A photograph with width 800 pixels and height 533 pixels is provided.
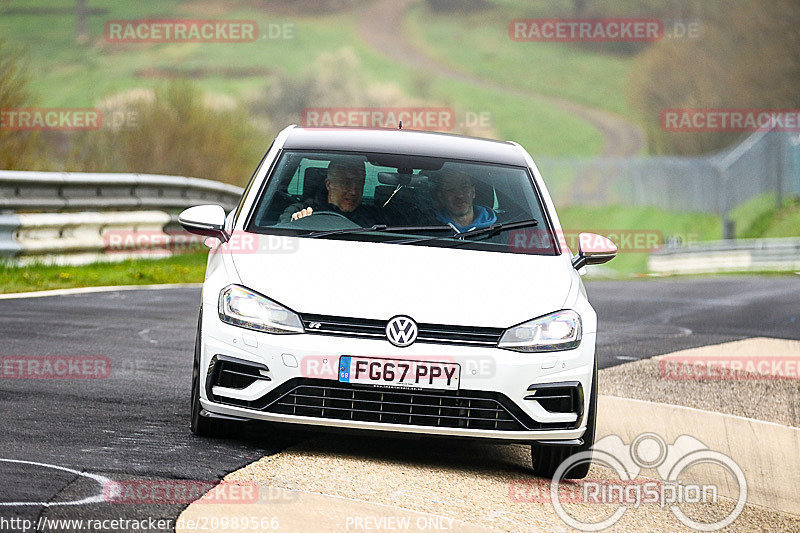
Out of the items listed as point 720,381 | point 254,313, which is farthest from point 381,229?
point 720,381

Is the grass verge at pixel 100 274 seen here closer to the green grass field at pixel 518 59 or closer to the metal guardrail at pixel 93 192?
the metal guardrail at pixel 93 192

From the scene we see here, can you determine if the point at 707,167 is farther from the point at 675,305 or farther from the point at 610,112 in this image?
the point at 610,112

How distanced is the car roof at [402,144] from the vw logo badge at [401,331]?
1.74m

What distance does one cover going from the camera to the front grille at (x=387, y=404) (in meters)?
6.16

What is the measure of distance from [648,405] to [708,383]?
63.8 inches

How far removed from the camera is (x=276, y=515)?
522 cm

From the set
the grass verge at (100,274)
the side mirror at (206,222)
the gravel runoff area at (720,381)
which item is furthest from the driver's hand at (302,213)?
the grass verge at (100,274)

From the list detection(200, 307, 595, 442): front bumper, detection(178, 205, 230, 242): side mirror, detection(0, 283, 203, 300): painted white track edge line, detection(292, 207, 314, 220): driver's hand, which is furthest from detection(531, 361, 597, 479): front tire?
detection(0, 283, 203, 300): painted white track edge line

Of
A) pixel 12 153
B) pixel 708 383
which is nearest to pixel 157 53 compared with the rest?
pixel 12 153

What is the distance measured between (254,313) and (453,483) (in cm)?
124

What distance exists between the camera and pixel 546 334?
6.32m

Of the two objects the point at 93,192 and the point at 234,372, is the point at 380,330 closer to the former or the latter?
the point at 234,372

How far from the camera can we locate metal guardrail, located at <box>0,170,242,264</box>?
49.3 feet

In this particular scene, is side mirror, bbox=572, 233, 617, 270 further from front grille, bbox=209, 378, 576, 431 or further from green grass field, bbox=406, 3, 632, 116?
green grass field, bbox=406, 3, 632, 116
